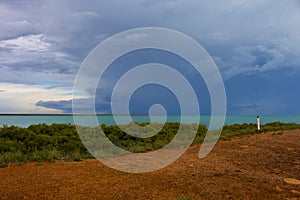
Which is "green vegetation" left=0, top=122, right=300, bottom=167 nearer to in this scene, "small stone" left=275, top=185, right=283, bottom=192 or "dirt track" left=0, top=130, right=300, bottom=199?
"dirt track" left=0, top=130, right=300, bottom=199

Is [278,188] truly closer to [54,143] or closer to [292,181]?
[292,181]

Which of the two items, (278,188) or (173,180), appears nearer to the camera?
(278,188)

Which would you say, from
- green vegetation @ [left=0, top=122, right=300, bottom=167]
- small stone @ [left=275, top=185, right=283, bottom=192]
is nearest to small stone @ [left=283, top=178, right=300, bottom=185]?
small stone @ [left=275, top=185, right=283, bottom=192]

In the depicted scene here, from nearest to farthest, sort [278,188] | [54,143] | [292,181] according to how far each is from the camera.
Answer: [278,188] → [292,181] → [54,143]

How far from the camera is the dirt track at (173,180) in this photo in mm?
5926

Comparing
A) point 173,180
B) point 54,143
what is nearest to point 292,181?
point 173,180

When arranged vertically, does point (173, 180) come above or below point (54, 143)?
below

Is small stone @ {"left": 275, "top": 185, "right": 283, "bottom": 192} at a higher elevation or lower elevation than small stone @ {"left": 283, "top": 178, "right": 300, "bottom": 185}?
lower

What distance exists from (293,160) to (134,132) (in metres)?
10.1

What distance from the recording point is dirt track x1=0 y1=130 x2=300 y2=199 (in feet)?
19.4

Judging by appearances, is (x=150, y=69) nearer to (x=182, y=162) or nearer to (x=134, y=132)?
(x=182, y=162)

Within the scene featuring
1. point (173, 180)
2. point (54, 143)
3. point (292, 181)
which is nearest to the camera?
point (173, 180)

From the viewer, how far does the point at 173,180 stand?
690 centimetres

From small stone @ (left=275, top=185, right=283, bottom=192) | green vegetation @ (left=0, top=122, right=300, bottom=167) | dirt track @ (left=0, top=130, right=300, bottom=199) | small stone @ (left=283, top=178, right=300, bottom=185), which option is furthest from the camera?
green vegetation @ (left=0, top=122, right=300, bottom=167)
